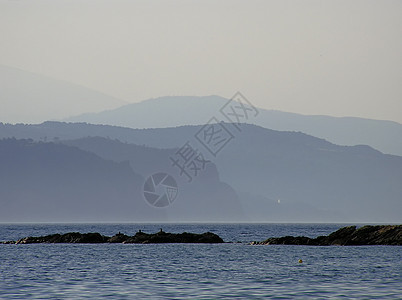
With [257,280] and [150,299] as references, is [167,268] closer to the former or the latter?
[257,280]

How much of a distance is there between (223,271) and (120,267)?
1003 cm

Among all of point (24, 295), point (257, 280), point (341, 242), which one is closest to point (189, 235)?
point (341, 242)

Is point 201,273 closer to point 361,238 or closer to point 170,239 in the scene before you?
point 361,238

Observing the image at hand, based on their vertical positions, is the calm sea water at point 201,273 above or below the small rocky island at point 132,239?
below

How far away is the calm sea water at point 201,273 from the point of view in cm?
5512

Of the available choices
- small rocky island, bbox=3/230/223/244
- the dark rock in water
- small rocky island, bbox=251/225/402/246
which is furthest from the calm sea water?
small rocky island, bbox=3/230/223/244

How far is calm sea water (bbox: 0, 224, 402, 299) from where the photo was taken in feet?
181

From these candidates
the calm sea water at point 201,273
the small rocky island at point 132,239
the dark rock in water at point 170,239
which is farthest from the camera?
the small rocky island at point 132,239

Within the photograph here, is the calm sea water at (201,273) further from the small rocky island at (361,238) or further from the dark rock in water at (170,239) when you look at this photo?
the dark rock in water at (170,239)

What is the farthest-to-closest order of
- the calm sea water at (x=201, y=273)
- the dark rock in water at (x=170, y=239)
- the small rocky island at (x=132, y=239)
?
the small rocky island at (x=132, y=239), the dark rock in water at (x=170, y=239), the calm sea water at (x=201, y=273)

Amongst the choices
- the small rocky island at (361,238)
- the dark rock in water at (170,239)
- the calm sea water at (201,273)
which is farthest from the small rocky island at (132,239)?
the calm sea water at (201,273)

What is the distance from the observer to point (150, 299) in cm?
5138

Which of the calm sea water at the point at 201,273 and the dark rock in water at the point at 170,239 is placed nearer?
the calm sea water at the point at 201,273

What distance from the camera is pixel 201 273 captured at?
232 feet
